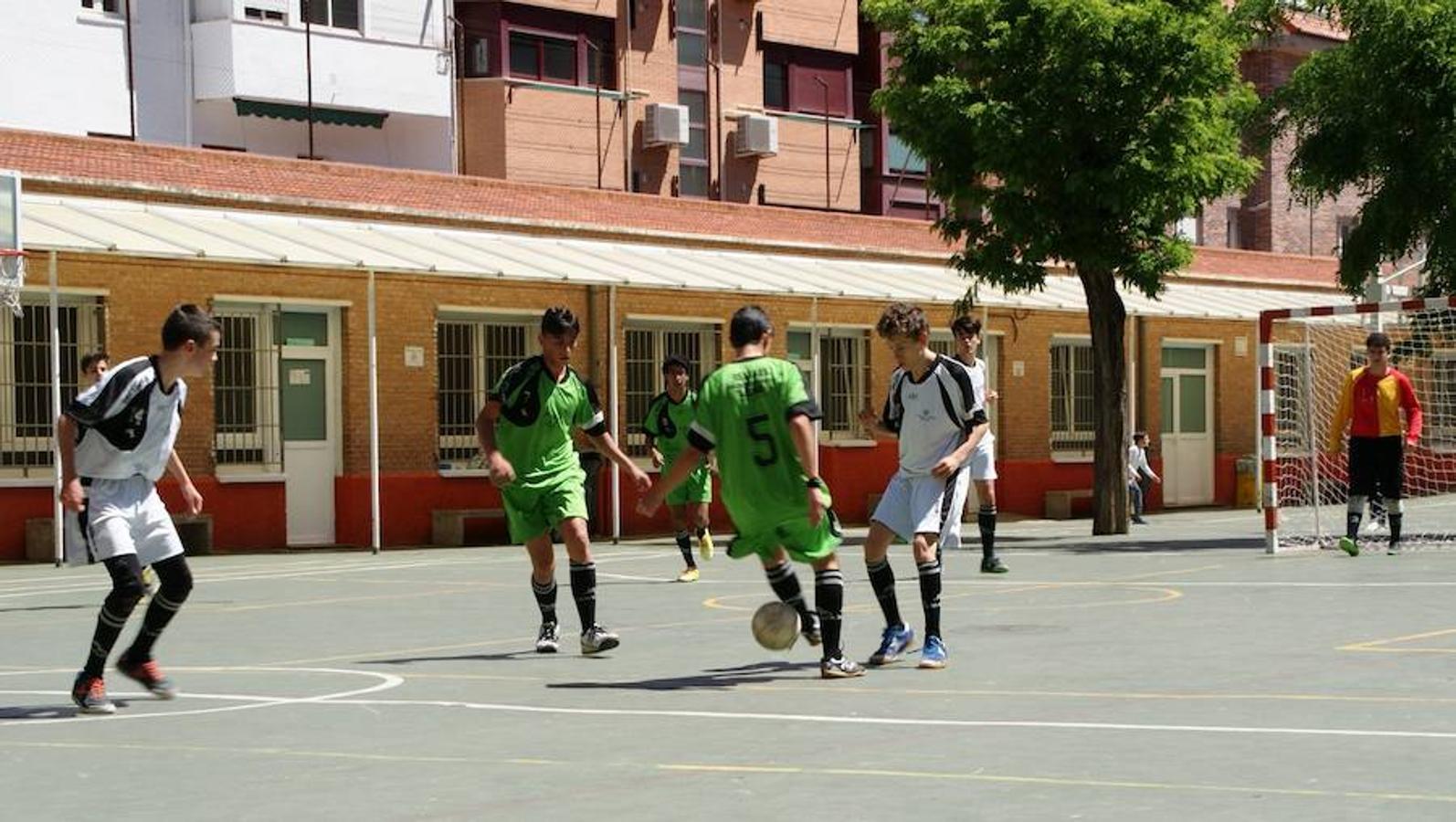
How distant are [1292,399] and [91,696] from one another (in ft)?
94.2

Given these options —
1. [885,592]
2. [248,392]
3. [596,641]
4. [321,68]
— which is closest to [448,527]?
[248,392]

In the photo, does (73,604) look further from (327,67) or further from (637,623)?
(327,67)

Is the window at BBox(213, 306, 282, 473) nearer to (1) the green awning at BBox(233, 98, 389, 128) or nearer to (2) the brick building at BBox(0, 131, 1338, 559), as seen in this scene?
(2) the brick building at BBox(0, 131, 1338, 559)

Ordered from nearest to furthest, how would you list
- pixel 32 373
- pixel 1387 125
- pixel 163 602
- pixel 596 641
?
pixel 163 602 < pixel 596 641 < pixel 1387 125 < pixel 32 373

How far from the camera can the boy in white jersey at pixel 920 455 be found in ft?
43.4

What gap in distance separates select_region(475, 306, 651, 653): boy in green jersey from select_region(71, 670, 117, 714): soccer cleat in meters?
3.17

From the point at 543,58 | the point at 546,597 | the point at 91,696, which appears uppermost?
the point at 543,58

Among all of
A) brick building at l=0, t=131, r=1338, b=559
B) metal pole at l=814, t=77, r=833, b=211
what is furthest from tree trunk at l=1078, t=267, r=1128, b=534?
metal pole at l=814, t=77, r=833, b=211

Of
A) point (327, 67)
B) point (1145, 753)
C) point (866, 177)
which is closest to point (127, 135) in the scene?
point (327, 67)

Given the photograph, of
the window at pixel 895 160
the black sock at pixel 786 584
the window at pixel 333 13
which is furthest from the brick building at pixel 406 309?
the window at pixel 895 160

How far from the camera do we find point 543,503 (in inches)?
557

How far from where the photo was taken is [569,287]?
115 ft

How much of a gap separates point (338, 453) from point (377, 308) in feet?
6.42

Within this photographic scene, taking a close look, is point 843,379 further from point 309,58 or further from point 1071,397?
point 309,58
